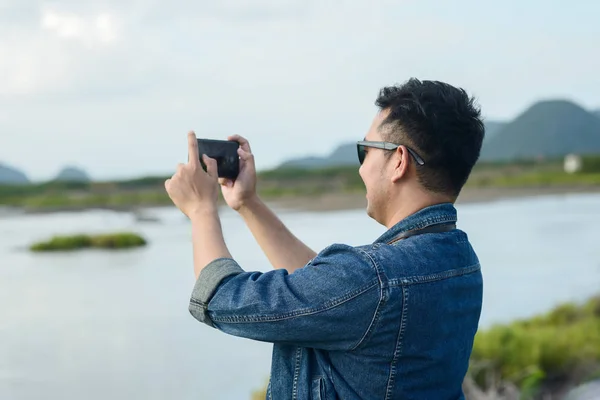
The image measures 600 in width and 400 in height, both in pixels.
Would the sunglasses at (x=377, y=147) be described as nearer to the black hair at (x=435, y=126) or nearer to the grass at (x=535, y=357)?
the black hair at (x=435, y=126)

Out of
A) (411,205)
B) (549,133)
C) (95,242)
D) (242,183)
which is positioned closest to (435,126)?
(411,205)

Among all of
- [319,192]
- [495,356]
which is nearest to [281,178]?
[319,192]

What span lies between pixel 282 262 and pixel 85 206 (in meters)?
26.5

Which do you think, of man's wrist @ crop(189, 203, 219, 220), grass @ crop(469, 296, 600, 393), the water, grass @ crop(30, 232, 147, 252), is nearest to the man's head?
man's wrist @ crop(189, 203, 219, 220)

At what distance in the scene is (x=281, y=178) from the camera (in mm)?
26859

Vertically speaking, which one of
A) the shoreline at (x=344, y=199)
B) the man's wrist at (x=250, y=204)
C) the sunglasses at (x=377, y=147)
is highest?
the shoreline at (x=344, y=199)

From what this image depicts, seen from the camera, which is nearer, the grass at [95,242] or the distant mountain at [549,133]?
the grass at [95,242]

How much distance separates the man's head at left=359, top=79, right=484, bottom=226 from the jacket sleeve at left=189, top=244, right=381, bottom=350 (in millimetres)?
183

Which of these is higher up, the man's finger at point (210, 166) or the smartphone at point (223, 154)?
the smartphone at point (223, 154)

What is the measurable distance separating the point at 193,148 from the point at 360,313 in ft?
1.48

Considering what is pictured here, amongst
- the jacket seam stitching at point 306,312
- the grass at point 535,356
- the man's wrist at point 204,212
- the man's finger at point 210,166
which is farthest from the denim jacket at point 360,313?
the grass at point 535,356

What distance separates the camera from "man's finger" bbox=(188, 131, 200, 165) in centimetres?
119

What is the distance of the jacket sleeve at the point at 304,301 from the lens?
985mm

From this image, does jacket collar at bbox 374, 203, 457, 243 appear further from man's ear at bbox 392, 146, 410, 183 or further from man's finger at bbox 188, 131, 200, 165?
man's finger at bbox 188, 131, 200, 165
